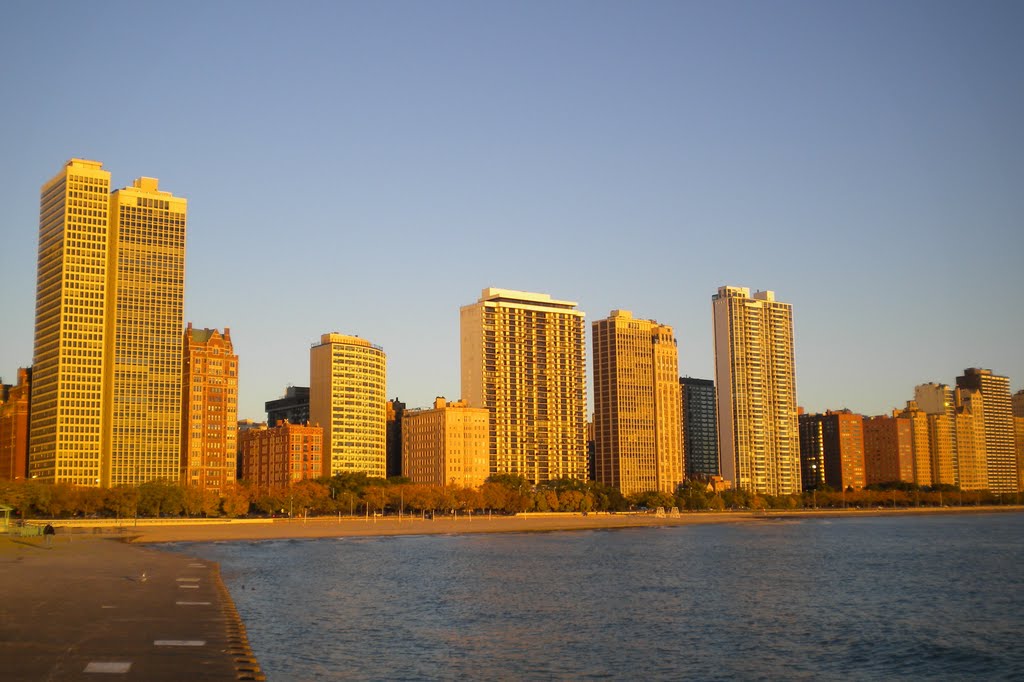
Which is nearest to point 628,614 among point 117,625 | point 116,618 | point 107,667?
point 116,618

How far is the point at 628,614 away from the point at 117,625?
34.5 meters

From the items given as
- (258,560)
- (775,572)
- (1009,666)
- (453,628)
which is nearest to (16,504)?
(258,560)

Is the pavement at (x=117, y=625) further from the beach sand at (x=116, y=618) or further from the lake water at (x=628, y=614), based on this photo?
the lake water at (x=628, y=614)

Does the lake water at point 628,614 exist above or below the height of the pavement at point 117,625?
below

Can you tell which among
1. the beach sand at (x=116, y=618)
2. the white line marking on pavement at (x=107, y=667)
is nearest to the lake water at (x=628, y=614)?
the beach sand at (x=116, y=618)

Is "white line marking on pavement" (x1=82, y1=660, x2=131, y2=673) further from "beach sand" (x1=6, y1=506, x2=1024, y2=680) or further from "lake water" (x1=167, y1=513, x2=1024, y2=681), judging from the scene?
"lake water" (x1=167, y1=513, x2=1024, y2=681)

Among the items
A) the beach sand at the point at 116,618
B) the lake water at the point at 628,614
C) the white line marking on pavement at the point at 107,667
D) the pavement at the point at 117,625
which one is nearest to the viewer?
the white line marking on pavement at the point at 107,667

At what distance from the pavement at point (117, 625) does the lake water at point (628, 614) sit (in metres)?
2.97

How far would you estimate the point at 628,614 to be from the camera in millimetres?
72562

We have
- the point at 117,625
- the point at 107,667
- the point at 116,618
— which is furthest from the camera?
the point at 116,618

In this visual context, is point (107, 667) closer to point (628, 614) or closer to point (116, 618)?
point (116, 618)

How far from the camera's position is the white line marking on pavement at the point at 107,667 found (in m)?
38.7

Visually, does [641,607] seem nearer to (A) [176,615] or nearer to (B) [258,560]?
(A) [176,615]

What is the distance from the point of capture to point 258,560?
394ft
